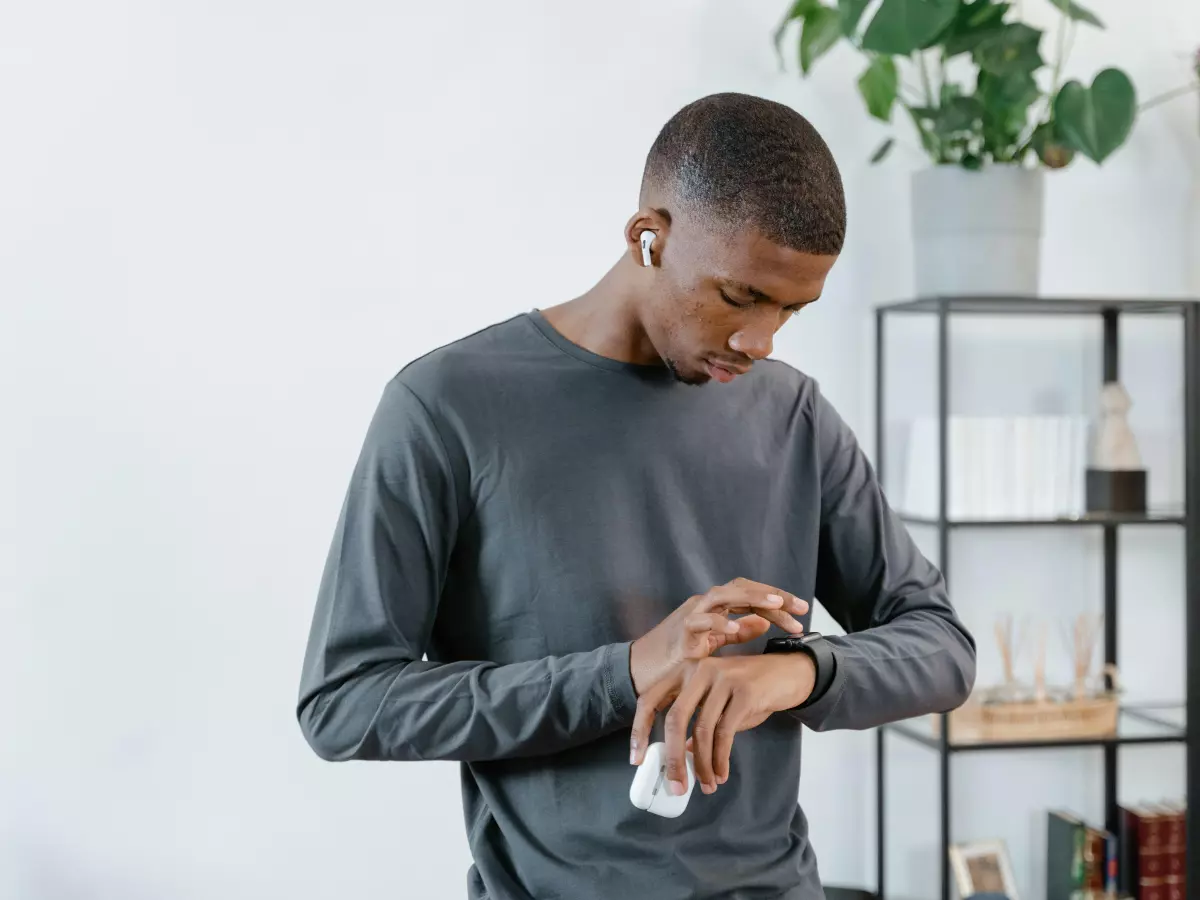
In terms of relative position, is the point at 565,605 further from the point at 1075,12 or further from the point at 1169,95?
the point at 1169,95

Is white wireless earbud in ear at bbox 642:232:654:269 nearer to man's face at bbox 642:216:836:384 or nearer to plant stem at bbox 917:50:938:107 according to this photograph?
man's face at bbox 642:216:836:384

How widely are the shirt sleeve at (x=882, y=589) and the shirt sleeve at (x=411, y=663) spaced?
0.33m

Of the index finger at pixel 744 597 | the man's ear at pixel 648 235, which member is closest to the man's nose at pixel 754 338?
the man's ear at pixel 648 235

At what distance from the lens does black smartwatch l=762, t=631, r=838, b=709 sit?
1285mm

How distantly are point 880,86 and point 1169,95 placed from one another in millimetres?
740

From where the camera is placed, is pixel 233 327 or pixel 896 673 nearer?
pixel 896 673

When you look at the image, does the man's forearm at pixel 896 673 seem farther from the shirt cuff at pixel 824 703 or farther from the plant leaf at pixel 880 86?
the plant leaf at pixel 880 86

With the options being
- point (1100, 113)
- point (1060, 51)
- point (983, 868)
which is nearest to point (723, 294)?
point (1100, 113)

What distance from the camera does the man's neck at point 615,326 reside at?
139cm

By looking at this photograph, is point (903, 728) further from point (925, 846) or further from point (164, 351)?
point (164, 351)

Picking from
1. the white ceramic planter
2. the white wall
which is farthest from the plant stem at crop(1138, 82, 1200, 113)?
the white wall

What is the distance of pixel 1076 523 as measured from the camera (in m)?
2.65

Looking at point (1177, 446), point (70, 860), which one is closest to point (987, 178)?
point (1177, 446)

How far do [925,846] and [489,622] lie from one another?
1.95m
